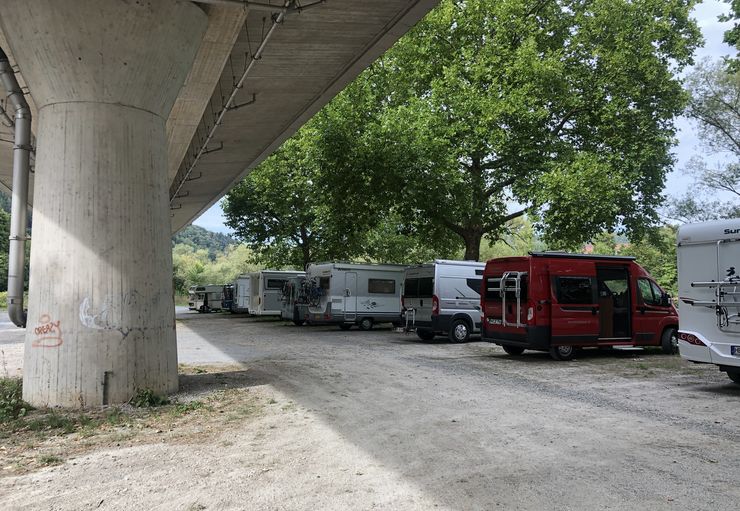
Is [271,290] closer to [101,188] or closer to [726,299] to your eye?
[101,188]

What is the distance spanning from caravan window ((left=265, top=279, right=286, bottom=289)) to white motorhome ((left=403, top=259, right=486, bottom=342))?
12.6 meters

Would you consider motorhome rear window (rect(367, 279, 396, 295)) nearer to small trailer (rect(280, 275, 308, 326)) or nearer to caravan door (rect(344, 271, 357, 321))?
caravan door (rect(344, 271, 357, 321))

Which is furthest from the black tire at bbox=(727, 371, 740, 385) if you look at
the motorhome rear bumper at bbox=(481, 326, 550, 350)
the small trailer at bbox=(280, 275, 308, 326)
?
the small trailer at bbox=(280, 275, 308, 326)

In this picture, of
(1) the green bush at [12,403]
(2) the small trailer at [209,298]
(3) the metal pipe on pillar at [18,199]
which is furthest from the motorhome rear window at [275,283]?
(1) the green bush at [12,403]

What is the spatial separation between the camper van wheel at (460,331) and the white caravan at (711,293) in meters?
8.20

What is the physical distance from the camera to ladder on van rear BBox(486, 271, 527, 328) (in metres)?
12.9

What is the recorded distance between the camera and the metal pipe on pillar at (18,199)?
8844 millimetres

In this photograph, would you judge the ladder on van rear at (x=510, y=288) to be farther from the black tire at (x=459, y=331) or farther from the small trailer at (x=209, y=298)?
the small trailer at (x=209, y=298)

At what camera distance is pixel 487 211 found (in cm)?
2098

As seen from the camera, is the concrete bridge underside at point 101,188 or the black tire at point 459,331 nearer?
the concrete bridge underside at point 101,188

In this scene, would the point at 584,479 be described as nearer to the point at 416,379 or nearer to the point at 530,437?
the point at 530,437

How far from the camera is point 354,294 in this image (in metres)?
22.7

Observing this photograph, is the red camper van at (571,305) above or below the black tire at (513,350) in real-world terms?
above

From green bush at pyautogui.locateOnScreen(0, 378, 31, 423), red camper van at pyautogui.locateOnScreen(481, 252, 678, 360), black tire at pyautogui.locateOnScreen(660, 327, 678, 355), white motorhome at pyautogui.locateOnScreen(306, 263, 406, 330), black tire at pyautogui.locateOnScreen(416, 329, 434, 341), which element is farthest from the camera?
white motorhome at pyautogui.locateOnScreen(306, 263, 406, 330)
